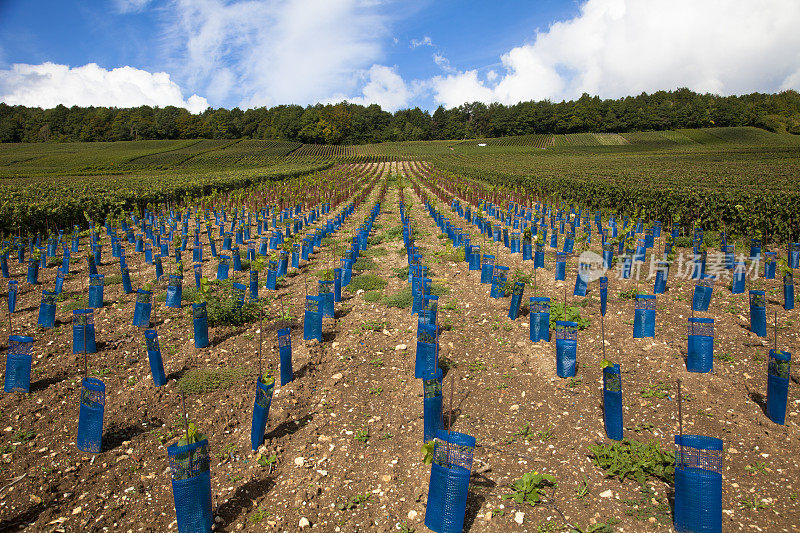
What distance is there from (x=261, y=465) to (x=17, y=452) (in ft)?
6.93

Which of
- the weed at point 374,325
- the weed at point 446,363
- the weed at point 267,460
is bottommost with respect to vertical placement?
the weed at point 267,460

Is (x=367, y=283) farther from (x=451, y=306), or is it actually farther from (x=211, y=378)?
(x=211, y=378)

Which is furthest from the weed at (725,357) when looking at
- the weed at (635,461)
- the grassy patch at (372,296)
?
the grassy patch at (372,296)

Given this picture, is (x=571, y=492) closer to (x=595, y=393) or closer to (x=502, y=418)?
(x=502, y=418)

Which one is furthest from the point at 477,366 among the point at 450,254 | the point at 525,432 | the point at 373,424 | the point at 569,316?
the point at 450,254

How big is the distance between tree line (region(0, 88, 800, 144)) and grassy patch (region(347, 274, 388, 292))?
98.6 meters

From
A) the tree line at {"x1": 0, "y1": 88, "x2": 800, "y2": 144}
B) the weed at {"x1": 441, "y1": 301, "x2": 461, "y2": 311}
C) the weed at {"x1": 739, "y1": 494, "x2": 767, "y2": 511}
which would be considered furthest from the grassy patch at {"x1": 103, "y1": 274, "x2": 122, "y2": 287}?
the tree line at {"x1": 0, "y1": 88, "x2": 800, "y2": 144}

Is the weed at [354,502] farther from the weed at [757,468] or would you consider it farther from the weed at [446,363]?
the weed at [757,468]

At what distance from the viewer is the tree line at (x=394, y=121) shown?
87.6 meters

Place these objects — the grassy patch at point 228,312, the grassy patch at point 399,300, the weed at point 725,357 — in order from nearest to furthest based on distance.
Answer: the weed at point 725,357
the grassy patch at point 228,312
the grassy patch at point 399,300

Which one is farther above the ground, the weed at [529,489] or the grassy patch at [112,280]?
the grassy patch at [112,280]

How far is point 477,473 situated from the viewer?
12.0 feet

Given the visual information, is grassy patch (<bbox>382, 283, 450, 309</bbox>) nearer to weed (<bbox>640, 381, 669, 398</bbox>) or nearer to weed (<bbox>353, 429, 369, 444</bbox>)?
weed (<bbox>353, 429, 369, 444</bbox>)

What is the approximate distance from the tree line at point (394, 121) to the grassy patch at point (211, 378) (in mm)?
102621
